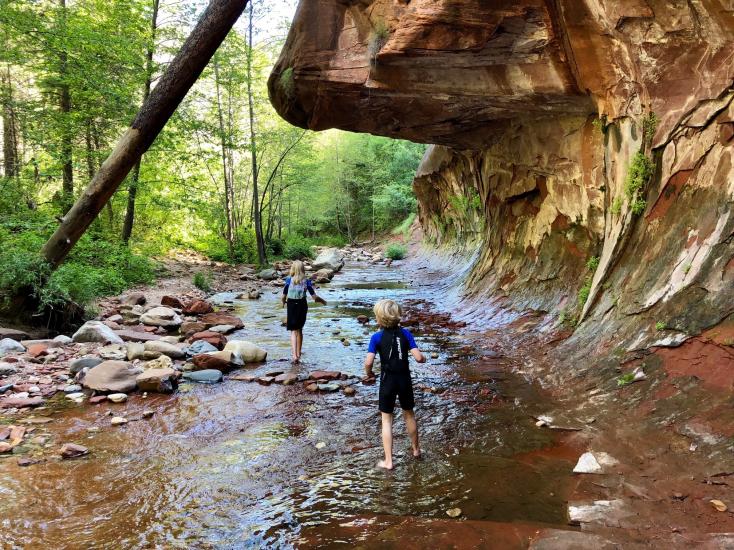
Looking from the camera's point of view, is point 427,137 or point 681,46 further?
point 427,137

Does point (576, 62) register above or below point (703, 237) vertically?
above

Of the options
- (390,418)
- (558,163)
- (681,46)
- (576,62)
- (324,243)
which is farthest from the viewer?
(324,243)

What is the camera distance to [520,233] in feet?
36.7

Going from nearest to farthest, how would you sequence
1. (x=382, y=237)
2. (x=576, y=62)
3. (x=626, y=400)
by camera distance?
(x=626, y=400) < (x=576, y=62) < (x=382, y=237)

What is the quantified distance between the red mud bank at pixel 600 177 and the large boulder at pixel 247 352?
4.44 m

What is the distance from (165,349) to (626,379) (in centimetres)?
690

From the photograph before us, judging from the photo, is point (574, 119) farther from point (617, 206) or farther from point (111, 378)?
point (111, 378)

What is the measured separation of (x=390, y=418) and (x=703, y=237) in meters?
3.96

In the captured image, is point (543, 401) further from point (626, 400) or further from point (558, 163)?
point (558, 163)

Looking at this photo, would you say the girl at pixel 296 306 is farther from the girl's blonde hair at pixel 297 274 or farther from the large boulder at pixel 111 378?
the large boulder at pixel 111 378

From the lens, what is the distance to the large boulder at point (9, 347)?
6.94 meters

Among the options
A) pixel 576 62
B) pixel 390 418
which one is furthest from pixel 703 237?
pixel 390 418

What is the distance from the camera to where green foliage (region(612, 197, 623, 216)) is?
682 centimetres

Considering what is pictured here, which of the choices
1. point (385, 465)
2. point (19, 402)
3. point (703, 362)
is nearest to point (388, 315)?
point (385, 465)
